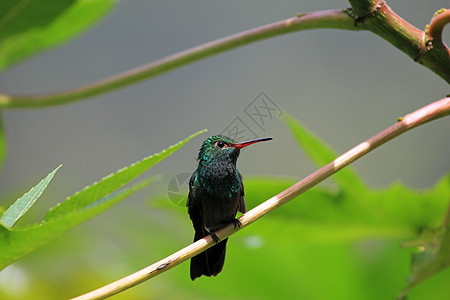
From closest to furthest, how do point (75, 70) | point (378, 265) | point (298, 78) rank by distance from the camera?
point (378, 265), point (298, 78), point (75, 70)

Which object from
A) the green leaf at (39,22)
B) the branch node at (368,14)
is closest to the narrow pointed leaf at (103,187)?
the branch node at (368,14)

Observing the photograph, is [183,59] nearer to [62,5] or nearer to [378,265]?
[62,5]

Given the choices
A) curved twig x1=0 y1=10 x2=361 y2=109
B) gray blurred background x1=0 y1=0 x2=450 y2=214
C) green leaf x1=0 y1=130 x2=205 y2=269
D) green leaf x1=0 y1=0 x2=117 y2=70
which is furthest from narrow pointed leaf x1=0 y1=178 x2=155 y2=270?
gray blurred background x1=0 y1=0 x2=450 y2=214

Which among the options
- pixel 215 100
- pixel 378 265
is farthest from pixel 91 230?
pixel 215 100

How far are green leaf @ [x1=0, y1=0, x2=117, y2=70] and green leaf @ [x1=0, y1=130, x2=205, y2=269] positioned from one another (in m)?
0.43

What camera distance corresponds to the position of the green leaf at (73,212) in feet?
1.42

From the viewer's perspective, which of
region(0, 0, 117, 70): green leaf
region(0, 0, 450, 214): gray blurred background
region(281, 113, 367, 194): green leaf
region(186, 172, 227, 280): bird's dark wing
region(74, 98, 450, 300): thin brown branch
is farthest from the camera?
region(0, 0, 450, 214): gray blurred background

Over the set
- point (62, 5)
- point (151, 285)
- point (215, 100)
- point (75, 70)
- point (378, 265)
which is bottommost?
point (378, 265)

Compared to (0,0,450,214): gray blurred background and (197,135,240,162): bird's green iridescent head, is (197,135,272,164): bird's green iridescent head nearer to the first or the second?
(197,135,240,162): bird's green iridescent head

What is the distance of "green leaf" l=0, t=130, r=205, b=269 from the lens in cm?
43

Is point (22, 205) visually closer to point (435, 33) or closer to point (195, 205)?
point (195, 205)

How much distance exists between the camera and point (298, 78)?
2773mm

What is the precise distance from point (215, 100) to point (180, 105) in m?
0.22

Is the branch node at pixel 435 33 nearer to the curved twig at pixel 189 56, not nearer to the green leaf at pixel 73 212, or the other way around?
the curved twig at pixel 189 56
